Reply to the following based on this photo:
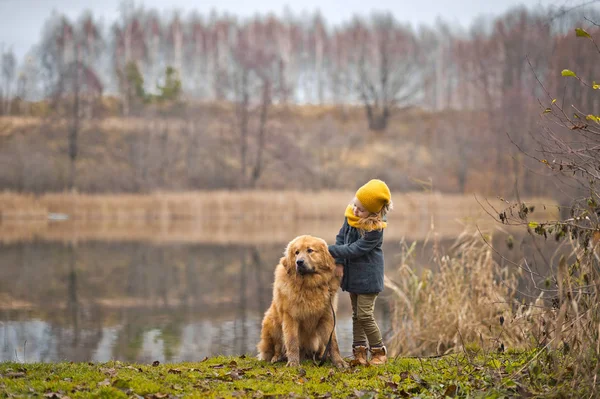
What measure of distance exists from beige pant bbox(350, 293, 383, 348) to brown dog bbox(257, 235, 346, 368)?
277 mm

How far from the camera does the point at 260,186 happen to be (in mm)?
40594

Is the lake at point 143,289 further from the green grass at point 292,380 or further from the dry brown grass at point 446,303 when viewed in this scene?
the green grass at point 292,380

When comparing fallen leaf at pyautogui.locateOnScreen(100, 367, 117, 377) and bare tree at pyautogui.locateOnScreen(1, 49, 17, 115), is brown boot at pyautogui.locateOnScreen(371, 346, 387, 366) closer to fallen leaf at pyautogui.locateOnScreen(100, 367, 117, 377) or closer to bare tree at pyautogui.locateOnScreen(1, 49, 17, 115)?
fallen leaf at pyautogui.locateOnScreen(100, 367, 117, 377)

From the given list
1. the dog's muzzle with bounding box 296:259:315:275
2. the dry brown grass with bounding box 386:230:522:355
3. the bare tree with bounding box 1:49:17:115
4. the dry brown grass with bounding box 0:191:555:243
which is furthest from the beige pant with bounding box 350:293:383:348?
the bare tree with bounding box 1:49:17:115

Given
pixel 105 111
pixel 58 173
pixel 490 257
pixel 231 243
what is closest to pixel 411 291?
pixel 490 257

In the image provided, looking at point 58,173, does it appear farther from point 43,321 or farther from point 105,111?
point 43,321

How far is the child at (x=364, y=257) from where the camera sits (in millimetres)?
6145

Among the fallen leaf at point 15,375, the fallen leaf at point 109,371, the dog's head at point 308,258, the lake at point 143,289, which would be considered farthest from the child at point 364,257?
the fallen leaf at point 15,375

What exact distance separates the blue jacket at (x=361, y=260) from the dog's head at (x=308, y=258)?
0.39 ft

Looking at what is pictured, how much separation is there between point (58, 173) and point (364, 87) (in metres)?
28.3

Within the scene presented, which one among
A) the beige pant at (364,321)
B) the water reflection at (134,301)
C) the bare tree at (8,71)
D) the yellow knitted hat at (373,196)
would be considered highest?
the bare tree at (8,71)

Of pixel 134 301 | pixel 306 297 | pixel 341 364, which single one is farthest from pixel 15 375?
pixel 134 301

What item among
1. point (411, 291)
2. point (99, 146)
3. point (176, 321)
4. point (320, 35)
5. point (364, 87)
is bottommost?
point (176, 321)

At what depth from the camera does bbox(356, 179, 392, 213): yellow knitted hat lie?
6.14 meters
